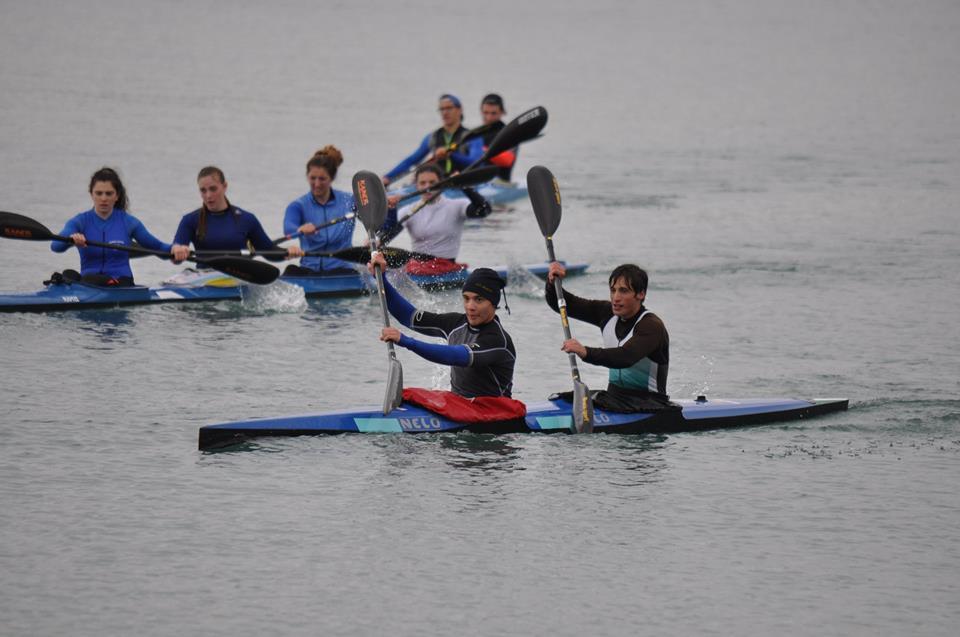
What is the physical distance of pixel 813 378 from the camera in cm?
1233

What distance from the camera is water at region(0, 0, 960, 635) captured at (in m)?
7.63

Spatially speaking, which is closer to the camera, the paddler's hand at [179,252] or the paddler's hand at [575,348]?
the paddler's hand at [575,348]

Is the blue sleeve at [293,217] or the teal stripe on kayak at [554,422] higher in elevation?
the blue sleeve at [293,217]

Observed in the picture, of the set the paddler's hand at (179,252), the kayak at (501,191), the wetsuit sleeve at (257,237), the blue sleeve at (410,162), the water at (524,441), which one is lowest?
the water at (524,441)

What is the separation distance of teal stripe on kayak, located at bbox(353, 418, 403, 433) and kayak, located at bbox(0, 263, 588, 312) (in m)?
4.81

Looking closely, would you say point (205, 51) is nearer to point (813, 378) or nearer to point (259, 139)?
point (259, 139)

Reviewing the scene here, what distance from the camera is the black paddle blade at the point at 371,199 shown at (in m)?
11.5

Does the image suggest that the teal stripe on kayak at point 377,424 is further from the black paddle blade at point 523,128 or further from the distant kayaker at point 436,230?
the black paddle blade at point 523,128

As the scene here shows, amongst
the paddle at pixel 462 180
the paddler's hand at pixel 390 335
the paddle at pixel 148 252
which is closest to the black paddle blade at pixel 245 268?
the paddle at pixel 148 252

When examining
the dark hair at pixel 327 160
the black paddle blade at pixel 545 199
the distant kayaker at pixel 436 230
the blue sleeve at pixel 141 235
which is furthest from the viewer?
the distant kayaker at pixel 436 230

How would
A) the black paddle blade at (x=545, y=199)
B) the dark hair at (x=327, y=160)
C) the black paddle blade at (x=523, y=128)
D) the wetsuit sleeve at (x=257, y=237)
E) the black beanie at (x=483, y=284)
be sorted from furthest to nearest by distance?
the black paddle blade at (x=523, y=128)
the dark hair at (x=327, y=160)
the wetsuit sleeve at (x=257, y=237)
the black paddle blade at (x=545, y=199)
the black beanie at (x=483, y=284)

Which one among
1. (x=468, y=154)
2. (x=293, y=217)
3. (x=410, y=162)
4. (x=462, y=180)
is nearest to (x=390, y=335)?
(x=293, y=217)

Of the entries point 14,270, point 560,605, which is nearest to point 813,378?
point 560,605

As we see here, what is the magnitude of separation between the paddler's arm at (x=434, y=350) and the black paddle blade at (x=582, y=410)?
Result: 0.83 m
